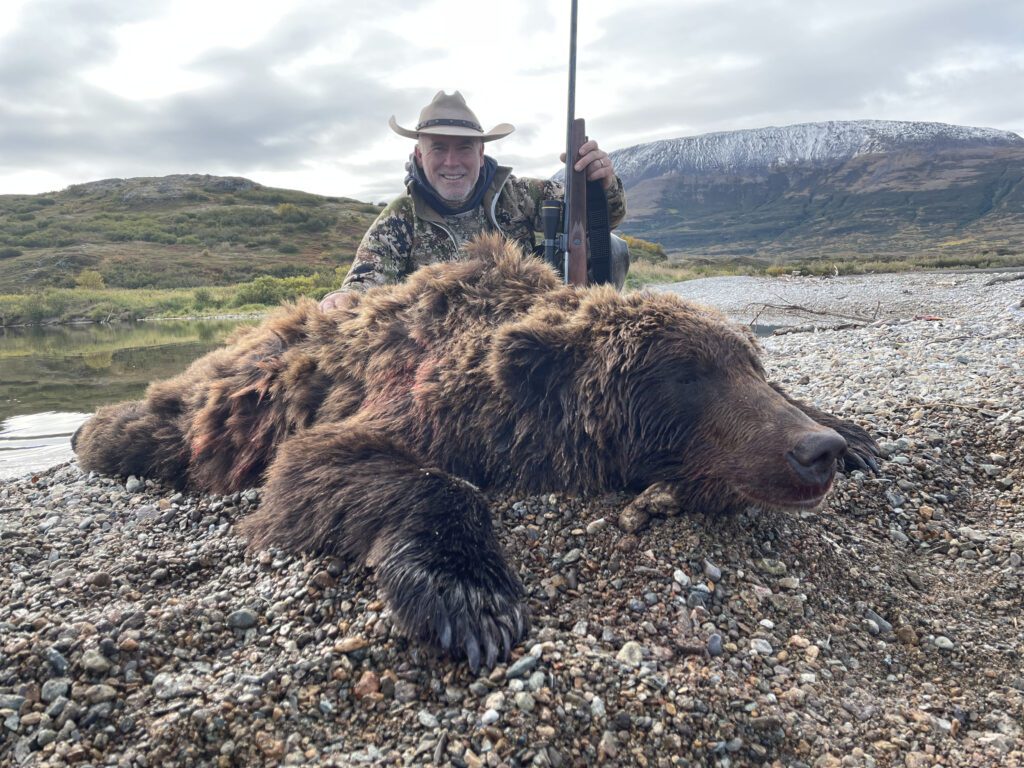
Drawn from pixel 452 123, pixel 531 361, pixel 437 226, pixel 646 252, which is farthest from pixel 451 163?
pixel 646 252

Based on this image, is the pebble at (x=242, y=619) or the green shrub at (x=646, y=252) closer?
the pebble at (x=242, y=619)

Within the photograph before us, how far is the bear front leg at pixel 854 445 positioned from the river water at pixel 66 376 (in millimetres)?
5830

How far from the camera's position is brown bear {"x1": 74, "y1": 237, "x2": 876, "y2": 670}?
7.59ft

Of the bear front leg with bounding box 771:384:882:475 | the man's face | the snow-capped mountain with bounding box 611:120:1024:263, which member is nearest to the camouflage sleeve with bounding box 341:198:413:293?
the man's face

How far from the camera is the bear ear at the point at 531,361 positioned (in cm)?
279

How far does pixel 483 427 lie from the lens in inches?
111

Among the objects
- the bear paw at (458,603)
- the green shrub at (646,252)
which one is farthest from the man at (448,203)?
the green shrub at (646,252)

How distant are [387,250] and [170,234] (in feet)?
179

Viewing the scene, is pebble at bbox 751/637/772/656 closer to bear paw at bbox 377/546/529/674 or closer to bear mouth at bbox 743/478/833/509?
bear mouth at bbox 743/478/833/509

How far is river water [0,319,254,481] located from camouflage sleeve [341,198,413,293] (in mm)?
3202

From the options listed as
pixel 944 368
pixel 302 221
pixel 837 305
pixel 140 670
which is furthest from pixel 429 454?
pixel 302 221

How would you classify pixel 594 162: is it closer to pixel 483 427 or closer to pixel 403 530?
pixel 483 427

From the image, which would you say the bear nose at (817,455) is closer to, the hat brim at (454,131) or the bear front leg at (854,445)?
the bear front leg at (854,445)

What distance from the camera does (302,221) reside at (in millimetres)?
57312
